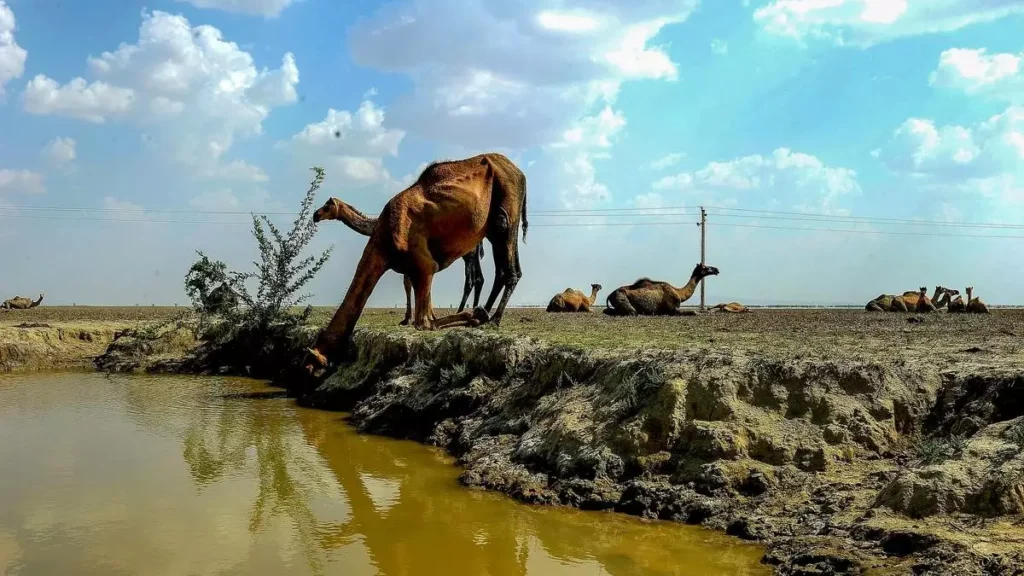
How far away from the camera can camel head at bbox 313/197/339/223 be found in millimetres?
13258

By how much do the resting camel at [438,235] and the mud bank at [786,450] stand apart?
11.3 feet

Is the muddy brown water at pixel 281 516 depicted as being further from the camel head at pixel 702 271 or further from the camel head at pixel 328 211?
the camel head at pixel 702 271

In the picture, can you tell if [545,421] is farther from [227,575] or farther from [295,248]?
[295,248]

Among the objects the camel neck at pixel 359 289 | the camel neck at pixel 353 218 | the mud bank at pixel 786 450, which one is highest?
the camel neck at pixel 353 218

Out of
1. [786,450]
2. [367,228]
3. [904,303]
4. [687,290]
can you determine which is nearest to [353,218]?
[367,228]

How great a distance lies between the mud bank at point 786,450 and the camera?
4.29m

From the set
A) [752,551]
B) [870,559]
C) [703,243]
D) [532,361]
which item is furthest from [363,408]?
[703,243]

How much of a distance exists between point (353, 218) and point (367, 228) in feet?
1.02

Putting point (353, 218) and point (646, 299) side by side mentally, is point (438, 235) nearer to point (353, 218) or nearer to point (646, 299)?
point (353, 218)

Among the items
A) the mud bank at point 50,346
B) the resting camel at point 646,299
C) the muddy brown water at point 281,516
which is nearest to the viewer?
the muddy brown water at point 281,516

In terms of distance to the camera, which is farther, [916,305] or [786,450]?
[916,305]

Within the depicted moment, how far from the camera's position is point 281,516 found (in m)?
5.62

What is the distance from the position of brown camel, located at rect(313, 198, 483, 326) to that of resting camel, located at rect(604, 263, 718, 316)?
739 centimetres

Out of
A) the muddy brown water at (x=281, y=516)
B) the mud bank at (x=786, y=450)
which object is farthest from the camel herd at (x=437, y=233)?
the mud bank at (x=786, y=450)
